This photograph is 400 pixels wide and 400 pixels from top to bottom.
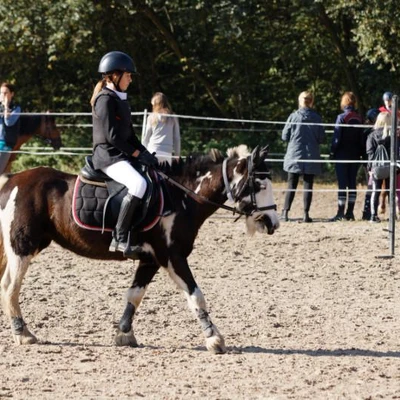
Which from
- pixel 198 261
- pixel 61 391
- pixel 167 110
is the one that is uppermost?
pixel 167 110

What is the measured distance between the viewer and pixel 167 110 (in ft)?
48.9

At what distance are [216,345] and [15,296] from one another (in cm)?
165

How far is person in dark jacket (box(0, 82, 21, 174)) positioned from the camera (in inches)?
628

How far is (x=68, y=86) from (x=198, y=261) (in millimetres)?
15846

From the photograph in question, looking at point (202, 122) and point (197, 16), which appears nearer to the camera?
point (197, 16)

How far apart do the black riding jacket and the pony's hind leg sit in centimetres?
99

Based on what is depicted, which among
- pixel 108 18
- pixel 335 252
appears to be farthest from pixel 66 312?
pixel 108 18

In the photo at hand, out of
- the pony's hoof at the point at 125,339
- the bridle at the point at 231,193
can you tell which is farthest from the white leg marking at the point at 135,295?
the bridle at the point at 231,193

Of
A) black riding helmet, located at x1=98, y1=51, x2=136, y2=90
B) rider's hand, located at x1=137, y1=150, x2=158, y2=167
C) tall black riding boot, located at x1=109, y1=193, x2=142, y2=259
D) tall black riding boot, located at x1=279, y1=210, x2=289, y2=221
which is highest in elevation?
black riding helmet, located at x1=98, y1=51, x2=136, y2=90

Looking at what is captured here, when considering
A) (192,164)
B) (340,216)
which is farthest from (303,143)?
(192,164)

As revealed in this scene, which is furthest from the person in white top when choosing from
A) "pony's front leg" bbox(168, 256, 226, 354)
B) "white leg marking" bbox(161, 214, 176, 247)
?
"pony's front leg" bbox(168, 256, 226, 354)

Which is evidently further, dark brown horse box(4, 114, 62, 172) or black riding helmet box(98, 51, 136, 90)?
dark brown horse box(4, 114, 62, 172)

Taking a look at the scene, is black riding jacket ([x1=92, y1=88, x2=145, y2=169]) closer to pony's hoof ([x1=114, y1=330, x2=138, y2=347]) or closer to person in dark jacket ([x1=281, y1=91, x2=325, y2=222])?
pony's hoof ([x1=114, y1=330, x2=138, y2=347])

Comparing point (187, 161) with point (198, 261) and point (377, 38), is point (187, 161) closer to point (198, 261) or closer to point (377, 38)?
point (198, 261)
